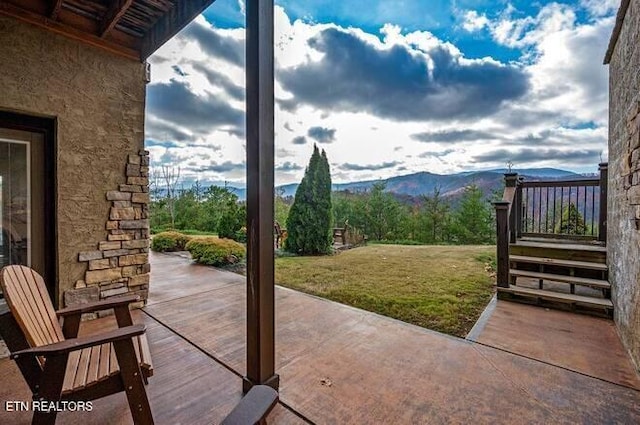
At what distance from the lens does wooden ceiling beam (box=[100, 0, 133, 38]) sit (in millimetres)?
2545

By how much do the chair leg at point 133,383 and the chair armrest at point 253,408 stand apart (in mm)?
804

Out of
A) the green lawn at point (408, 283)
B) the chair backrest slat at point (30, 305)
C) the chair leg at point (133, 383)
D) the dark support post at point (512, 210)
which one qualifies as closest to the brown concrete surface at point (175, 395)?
the chair leg at point (133, 383)

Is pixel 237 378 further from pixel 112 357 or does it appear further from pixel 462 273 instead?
pixel 462 273

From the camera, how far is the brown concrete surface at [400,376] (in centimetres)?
171

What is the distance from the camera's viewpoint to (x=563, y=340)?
2.62m

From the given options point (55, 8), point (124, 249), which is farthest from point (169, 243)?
point (55, 8)

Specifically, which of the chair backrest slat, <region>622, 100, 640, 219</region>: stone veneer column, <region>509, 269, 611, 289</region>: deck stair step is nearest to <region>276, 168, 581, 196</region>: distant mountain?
<region>509, 269, 611, 289</region>: deck stair step

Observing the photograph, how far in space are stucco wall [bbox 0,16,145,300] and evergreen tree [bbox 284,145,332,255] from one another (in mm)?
4349

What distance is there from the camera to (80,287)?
3010 millimetres

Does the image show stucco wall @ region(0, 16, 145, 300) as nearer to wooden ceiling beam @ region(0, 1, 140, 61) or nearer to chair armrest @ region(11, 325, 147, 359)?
wooden ceiling beam @ region(0, 1, 140, 61)

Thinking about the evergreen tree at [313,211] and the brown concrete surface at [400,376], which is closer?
the brown concrete surface at [400,376]

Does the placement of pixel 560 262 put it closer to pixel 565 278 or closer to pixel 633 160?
pixel 565 278

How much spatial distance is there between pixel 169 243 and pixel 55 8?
6073mm

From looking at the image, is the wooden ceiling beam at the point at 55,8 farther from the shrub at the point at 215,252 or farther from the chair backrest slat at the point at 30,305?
the shrub at the point at 215,252
